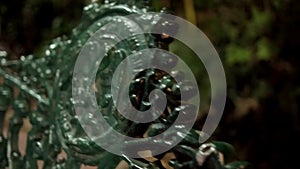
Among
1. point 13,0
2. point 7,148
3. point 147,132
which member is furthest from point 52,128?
point 13,0

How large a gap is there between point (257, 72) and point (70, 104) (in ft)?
5.32

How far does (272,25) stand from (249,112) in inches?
14.2

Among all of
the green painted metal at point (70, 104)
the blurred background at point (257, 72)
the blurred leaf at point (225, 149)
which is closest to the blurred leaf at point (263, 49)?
the blurred background at point (257, 72)

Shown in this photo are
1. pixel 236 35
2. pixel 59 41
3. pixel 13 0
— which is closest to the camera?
pixel 59 41

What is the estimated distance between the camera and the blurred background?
2.62 m

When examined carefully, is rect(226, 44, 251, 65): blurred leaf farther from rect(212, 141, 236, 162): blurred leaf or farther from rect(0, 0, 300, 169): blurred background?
rect(212, 141, 236, 162): blurred leaf

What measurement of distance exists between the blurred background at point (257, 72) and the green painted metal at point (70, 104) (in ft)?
4.26

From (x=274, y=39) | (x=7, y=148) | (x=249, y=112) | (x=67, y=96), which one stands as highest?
(x=67, y=96)

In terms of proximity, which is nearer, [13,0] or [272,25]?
[272,25]

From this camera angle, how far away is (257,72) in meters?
2.70

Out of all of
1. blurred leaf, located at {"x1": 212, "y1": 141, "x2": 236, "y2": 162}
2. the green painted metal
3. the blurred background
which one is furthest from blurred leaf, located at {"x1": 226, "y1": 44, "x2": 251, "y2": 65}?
blurred leaf, located at {"x1": 212, "y1": 141, "x2": 236, "y2": 162}

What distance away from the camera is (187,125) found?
90cm

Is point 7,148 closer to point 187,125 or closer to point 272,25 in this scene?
point 187,125

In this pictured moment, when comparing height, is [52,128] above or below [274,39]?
above
